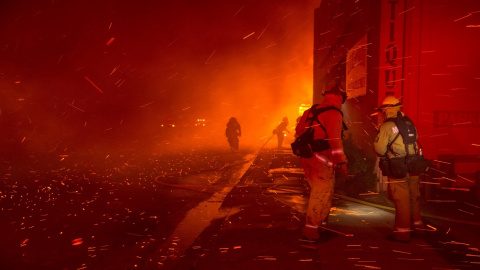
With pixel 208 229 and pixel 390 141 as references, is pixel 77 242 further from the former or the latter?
pixel 390 141

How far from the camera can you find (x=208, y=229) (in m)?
5.58

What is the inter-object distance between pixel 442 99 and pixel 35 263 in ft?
26.1

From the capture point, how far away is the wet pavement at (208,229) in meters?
4.28

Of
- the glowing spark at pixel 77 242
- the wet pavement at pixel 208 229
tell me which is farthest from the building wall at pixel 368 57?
the glowing spark at pixel 77 242

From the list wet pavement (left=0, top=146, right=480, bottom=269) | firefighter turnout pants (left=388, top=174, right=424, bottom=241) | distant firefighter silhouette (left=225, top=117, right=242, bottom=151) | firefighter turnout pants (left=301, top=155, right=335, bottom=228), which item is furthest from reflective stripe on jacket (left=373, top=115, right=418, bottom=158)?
distant firefighter silhouette (left=225, top=117, right=242, bottom=151)

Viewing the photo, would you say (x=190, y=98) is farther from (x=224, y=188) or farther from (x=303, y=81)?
(x=224, y=188)

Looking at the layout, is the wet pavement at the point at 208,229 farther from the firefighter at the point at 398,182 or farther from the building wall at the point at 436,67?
the building wall at the point at 436,67

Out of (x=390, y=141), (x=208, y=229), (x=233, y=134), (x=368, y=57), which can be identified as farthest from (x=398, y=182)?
(x=233, y=134)

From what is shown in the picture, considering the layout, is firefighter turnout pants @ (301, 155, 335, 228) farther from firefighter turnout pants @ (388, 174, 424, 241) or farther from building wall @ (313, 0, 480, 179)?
building wall @ (313, 0, 480, 179)

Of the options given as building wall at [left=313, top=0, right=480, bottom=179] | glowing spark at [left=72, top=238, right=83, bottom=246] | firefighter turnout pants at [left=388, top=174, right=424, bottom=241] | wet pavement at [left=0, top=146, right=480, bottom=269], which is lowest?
glowing spark at [left=72, top=238, right=83, bottom=246]

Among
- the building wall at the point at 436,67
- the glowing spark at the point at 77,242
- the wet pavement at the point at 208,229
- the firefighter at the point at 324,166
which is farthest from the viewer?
the building wall at the point at 436,67

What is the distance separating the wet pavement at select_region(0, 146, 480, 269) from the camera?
14.0ft

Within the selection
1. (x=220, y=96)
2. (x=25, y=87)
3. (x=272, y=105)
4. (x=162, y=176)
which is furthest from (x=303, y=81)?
(x=162, y=176)

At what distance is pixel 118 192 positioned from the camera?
329 inches
